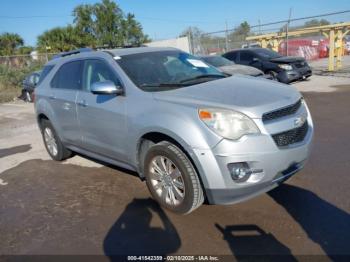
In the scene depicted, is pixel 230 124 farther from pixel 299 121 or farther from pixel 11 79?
pixel 11 79

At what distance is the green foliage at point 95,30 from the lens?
41.5 meters

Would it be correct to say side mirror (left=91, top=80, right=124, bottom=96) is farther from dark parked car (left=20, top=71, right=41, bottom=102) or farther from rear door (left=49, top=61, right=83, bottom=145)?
dark parked car (left=20, top=71, right=41, bottom=102)

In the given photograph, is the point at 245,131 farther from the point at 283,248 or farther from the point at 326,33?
the point at 326,33

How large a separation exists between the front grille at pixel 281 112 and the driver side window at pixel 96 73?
180 centimetres

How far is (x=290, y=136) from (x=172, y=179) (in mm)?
1257

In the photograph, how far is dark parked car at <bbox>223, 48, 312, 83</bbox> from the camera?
1246cm

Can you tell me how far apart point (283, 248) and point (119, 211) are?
1829 mm

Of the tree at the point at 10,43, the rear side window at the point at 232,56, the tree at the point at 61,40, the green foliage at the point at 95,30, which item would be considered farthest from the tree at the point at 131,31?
the rear side window at the point at 232,56

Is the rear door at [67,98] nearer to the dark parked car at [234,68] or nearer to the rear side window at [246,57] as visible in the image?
the dark parked car at [234,68]

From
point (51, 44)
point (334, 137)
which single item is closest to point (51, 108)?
point (334, 137)

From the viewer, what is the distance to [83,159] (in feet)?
19.7

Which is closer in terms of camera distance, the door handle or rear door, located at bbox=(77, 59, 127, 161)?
rear door, located at bbox=(77, 59, 127, 161)

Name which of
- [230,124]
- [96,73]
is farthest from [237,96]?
[96,73]

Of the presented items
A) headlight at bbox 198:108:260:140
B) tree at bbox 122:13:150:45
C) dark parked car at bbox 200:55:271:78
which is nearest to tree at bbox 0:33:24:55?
tree at bbox 122:13:150:45
